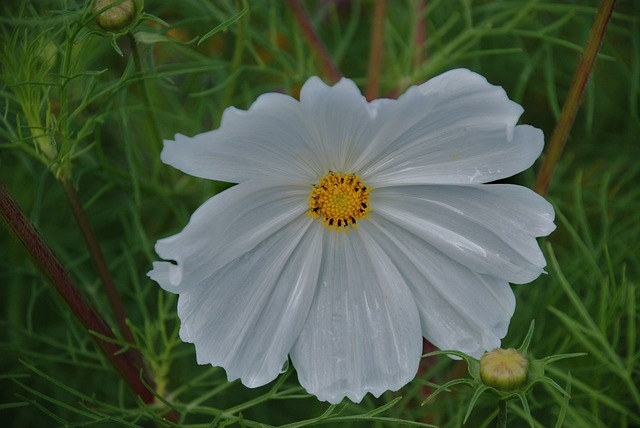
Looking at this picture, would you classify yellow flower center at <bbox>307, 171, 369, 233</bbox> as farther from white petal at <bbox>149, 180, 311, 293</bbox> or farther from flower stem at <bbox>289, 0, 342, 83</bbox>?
flower stem at <bbox>289, 0, 342, 83</bbox>

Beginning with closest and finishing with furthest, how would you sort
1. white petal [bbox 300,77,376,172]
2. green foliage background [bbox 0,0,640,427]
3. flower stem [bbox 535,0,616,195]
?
white petal [bbox 300,77,376,172]
flower stem [bbox 535,0,616,195]
green foliage background [bbox 0,0,640,427]

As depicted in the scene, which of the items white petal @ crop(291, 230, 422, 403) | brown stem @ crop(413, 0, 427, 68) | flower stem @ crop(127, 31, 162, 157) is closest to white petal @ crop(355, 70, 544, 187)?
white petal @ crop(291, 230, 422, 403)

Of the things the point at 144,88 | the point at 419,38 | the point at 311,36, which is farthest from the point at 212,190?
the point at 419,38

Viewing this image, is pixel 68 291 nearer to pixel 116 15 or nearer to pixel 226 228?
pixel 226 228

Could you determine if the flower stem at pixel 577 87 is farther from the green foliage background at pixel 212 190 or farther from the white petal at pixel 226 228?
the white petal at pixel 226 228

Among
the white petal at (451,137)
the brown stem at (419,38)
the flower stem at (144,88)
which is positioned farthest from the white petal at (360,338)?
the brown stem at (419,38)

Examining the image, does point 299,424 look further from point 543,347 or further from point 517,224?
point 543,347

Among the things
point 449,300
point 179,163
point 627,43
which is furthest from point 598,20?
point 627,43

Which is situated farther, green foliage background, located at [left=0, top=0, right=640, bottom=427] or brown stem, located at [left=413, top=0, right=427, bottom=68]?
brown stem, located at [left=413, top=0, right=427, bottom=68]
